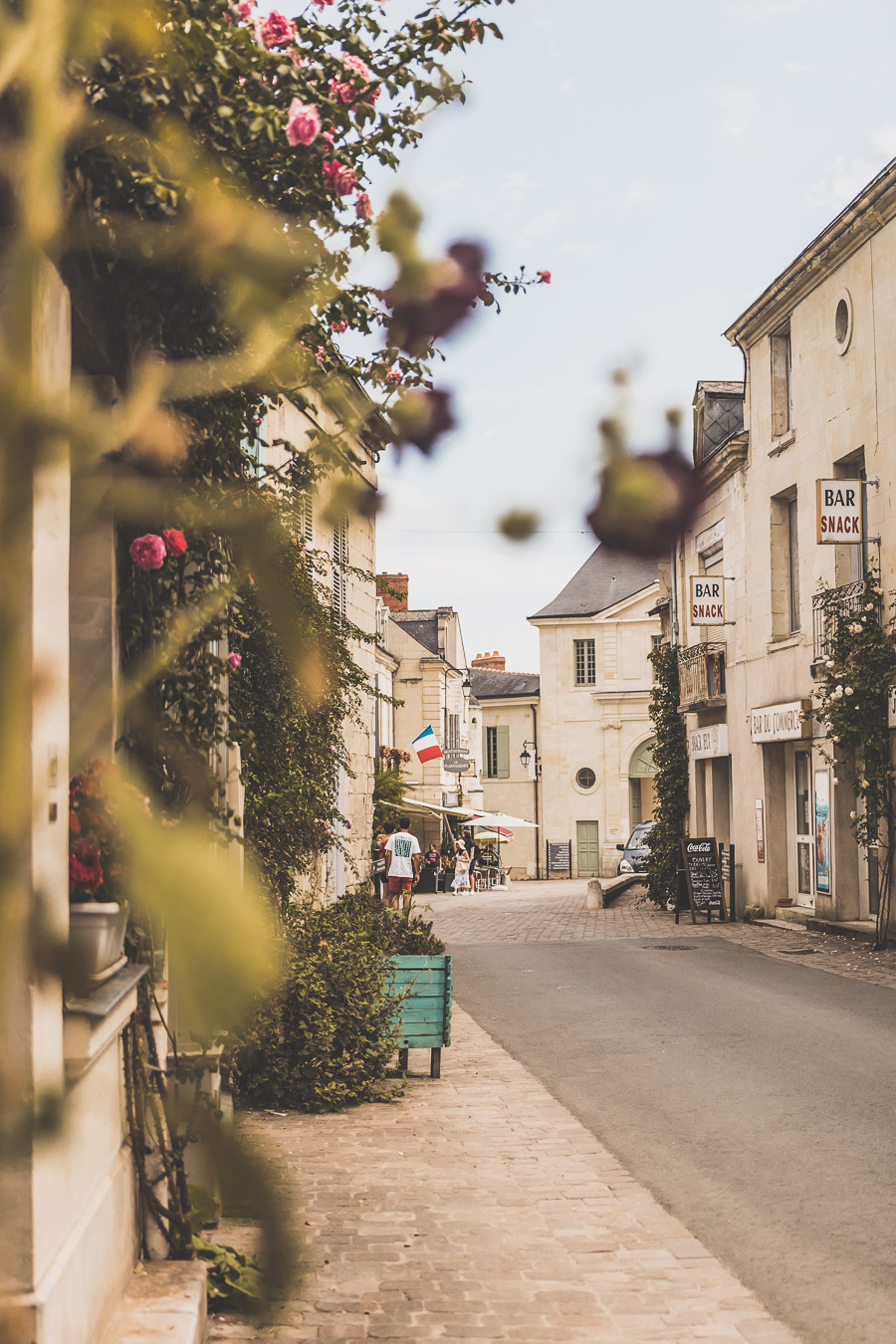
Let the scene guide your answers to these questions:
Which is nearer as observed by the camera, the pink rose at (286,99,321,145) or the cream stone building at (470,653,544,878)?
the pink rose at (286,99,321,145)

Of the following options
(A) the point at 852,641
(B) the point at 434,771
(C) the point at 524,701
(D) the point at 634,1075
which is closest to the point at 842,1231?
(D) the point at 634,1075

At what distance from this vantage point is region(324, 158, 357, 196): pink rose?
1618mm

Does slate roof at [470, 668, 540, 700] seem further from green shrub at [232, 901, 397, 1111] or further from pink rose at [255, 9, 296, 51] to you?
pink rose at [255, 9, 296, 51]

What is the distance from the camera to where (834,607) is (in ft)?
60.2

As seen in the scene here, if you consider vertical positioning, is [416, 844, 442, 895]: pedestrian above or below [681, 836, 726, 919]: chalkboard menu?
below

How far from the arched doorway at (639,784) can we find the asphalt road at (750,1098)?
3455 cm

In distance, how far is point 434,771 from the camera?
47906 mm

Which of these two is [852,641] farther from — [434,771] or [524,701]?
[524,701]

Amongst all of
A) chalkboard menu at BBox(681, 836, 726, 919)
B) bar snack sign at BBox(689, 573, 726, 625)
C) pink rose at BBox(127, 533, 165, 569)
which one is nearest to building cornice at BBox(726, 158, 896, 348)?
bar snack sign at BBox(689, 573, 726, 625)

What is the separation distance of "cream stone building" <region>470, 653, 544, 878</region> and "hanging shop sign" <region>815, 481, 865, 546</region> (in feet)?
115

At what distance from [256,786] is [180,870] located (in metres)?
8.55

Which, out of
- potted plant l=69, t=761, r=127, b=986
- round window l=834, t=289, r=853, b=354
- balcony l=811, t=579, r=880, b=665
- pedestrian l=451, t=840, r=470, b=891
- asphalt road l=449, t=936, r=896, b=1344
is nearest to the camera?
potted plant l=69, t=761, r=127, b=986

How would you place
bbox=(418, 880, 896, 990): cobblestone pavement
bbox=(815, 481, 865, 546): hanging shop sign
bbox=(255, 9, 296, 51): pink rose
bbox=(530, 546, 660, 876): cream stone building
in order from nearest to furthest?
bbox=(255, 9, 296, 51): pink rose < bbox=(418, 880, 896, 990): cobblestone pavement < bbox=(815, 481, 865, 546): hanging shop sign < bbox=(530, 546, 660, 876): cream stone building

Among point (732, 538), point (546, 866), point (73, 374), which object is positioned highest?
point (732, 538)
